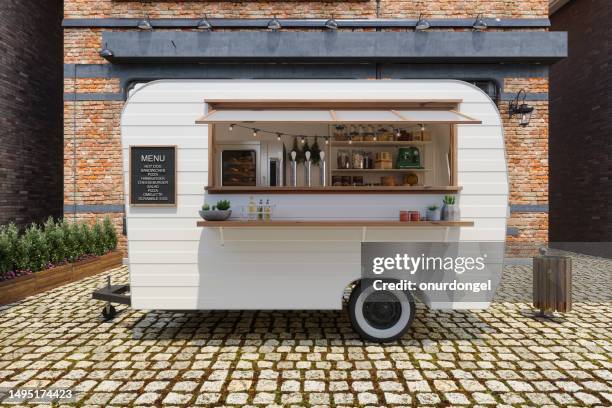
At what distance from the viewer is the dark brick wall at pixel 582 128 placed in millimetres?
10195

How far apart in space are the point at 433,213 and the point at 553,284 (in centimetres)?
255

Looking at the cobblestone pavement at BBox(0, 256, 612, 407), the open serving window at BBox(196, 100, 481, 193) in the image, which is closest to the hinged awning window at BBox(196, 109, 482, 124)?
the open serving window at BBox(196, 100, 481, 193)

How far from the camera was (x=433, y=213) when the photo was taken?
405 cm

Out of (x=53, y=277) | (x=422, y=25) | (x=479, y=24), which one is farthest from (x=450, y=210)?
(x=53, y=277)

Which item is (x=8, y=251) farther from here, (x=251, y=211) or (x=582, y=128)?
(x=582, y=128)

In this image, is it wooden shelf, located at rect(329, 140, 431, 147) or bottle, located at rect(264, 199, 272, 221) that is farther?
wooden shelf, located at rect(329, 140, 431, 147)

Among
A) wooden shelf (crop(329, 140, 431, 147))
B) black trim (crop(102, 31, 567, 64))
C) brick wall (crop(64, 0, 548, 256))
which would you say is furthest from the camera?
brick wall (crop(64, 0, 548, 256))

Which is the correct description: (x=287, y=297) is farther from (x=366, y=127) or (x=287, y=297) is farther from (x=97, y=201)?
(x=97, y=201)

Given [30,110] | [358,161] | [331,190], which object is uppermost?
[30,110]

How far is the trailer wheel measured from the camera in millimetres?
4234

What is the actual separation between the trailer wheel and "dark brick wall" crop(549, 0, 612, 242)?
9.38m

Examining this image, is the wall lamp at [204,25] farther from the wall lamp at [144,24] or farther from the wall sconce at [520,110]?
the wall sconce at [520,110]

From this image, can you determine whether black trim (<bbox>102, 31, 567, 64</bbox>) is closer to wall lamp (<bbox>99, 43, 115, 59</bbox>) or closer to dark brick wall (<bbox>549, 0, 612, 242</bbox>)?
wall lamp (<bbox>99, 43, 115, 59</bbox>)

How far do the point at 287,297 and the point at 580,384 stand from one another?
297 centimetres
